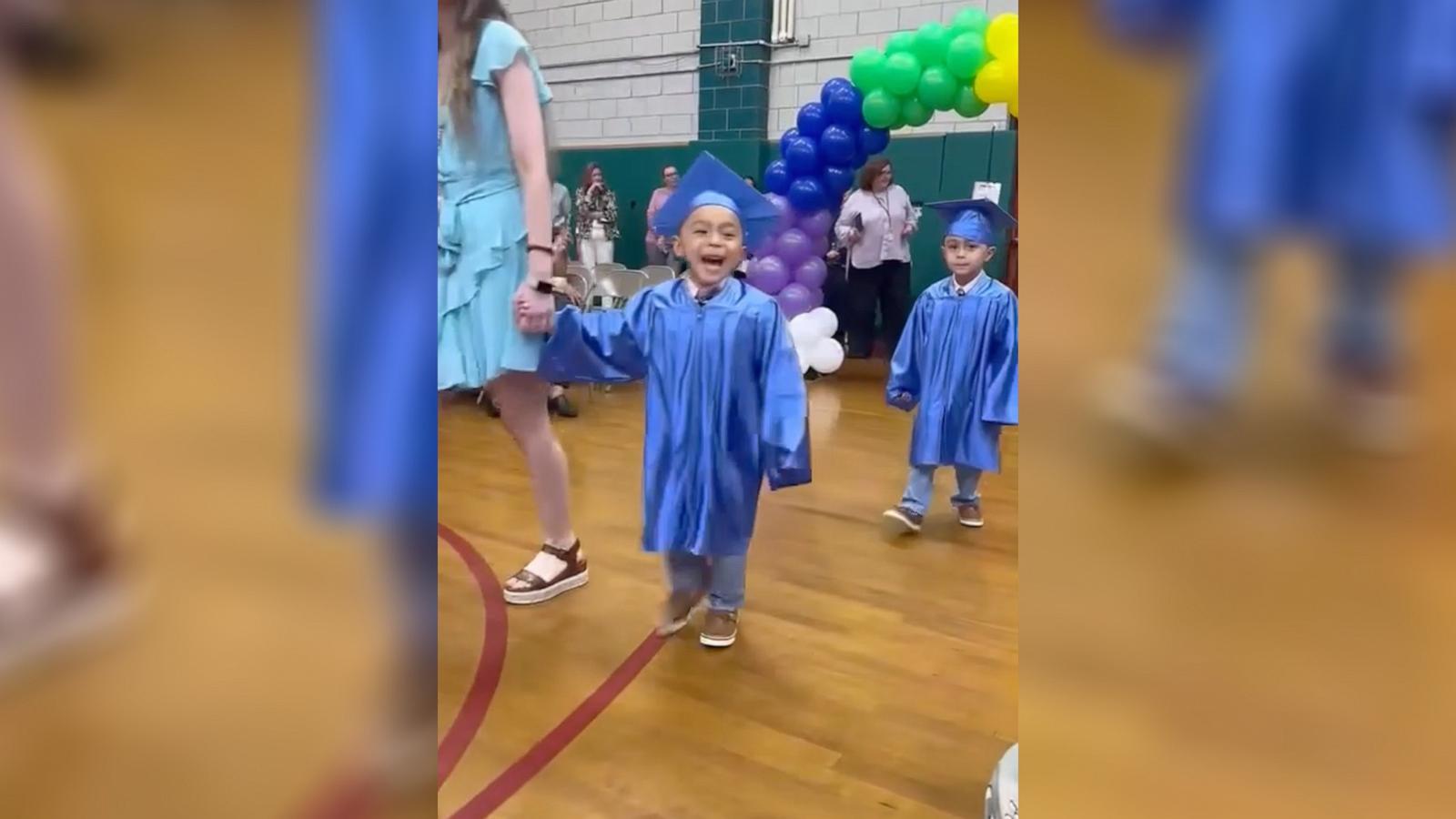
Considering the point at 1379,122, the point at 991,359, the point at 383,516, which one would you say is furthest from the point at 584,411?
the point at 1379,122

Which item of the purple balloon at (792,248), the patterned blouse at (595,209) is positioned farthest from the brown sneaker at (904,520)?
the purple balloon at (792,248)

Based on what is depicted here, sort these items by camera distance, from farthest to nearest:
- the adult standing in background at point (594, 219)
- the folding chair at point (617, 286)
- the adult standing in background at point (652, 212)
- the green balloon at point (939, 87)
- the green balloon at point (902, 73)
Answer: the green balloon at point (902, 73) < the green balloon at point (939, 87) < the adult standing in background at point (594, 219) < the folding chair at point (617, 286) < the adult standing in background at point (652, 212)

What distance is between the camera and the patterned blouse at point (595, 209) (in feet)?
10.8

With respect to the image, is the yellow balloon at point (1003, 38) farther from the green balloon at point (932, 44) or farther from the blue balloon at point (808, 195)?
the blue balloon at point (808, 195)

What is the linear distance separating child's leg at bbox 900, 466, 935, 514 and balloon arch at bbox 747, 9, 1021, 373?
1722 mm

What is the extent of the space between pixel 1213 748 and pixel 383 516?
0.30 meters

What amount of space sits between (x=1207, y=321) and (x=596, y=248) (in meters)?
3.35

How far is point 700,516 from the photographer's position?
144cm

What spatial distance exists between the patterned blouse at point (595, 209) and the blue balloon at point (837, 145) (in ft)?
2.95

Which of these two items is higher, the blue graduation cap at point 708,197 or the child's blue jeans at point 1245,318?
the blue graduation cap at point 708,197

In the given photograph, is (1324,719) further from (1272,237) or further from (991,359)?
(991,359)

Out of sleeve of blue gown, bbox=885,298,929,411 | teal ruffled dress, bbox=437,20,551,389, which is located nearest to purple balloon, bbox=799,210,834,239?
sleeve of blue gown, bbox=885,298,929,411

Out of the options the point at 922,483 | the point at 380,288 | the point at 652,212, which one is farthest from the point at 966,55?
the point at 380,288

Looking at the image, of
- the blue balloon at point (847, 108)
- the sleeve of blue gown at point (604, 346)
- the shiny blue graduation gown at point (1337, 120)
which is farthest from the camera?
the blue balloon at point (847, 108)
